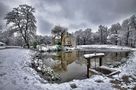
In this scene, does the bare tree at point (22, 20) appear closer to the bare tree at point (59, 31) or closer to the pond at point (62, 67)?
the pond at point (62, 67)

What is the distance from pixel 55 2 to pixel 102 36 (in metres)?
50.5

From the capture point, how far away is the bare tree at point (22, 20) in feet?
75.8

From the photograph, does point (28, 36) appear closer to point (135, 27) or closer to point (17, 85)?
point (17, 85)

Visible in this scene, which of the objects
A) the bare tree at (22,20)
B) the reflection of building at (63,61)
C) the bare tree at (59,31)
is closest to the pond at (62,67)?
the reflection of building at (63,61)

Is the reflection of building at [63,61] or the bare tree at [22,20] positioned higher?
the bare tree at [22,20]

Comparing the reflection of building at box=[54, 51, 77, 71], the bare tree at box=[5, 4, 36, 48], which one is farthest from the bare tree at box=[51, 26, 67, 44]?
the reflection of building at box=[54, 51, 77, 71]

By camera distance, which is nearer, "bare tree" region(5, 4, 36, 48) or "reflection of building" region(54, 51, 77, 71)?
"reflection of building" region(54, 51, 77, 71)

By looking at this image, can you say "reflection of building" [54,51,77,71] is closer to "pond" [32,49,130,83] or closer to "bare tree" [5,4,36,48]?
"pond" [32,49,130,83]

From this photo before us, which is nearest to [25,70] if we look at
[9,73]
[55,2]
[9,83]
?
[9,73]

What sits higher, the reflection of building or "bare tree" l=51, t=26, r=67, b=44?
"bare tree" l=51, t=26, r=67, b=44

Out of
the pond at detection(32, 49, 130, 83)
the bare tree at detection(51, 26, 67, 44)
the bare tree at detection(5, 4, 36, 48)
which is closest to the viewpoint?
the pond at detection(32, 49, 130, 83)

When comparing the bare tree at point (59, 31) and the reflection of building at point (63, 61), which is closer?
the reflection of building at point (63, 61)

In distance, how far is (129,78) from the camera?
285 inches

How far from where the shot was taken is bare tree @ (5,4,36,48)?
2309 cm
